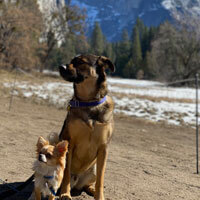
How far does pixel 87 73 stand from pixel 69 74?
0.77 feet

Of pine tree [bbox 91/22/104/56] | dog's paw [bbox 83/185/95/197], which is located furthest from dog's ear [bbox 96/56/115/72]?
pine tree [bbox 91/22/104/56]

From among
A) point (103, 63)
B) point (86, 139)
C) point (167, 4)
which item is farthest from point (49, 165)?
point (167, 4)

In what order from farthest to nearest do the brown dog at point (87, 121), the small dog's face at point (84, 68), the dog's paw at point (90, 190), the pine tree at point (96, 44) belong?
the pine tree at point (96, 44), the dog's paw at point (90, 190), the small dog's face at point (84, 68), the brown dog at point (87, 121)

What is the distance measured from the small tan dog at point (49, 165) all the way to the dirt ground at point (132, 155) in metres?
0.99

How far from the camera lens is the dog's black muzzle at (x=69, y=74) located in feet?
10.1

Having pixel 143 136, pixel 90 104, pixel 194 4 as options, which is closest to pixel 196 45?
pixel 143 136

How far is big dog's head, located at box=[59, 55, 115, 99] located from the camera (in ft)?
10.2

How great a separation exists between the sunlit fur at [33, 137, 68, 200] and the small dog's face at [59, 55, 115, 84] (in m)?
0.88

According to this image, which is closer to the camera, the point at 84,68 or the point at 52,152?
the point at 52,152

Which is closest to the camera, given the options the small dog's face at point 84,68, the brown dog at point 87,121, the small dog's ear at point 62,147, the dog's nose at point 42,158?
the dog's nose at point 42,158

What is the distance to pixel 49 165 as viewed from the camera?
2510 millimetres

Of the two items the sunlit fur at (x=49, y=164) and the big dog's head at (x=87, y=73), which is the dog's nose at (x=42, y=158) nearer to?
the sunlit fur at (x=49, y=164)

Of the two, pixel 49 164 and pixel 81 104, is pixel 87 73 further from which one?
pixel 49 164

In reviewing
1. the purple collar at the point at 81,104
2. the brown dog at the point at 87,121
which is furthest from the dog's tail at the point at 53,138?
the purple collar at the point at 81,104
